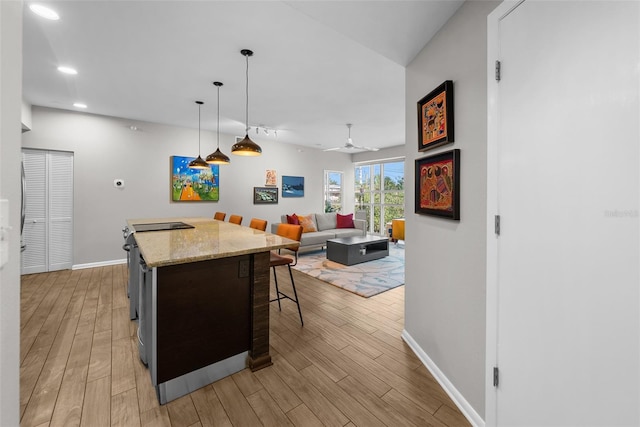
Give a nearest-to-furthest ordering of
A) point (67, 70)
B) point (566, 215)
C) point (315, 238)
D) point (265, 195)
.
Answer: point (566, 215) < point (67, 70) < point (315, 238) < point (265, 195)

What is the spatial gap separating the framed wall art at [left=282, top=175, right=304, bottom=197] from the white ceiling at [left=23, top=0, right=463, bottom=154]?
2.35 metres

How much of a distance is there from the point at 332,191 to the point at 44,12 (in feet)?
22.1

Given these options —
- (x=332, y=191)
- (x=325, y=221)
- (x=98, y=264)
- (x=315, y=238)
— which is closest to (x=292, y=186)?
(x=325, y=221)

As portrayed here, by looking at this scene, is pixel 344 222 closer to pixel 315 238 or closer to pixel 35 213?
pixel 315 238

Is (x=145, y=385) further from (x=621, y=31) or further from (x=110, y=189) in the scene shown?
(x=110, y=189)

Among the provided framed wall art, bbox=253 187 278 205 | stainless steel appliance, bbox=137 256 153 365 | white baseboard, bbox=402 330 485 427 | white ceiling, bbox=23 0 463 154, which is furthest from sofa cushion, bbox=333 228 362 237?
stainless steel appliance, bbox=137 256 153 365

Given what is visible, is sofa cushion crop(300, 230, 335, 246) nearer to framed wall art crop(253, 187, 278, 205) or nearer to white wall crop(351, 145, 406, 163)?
framed wall art crop(253, 187, 278, 205)

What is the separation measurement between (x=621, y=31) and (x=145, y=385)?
292 cm

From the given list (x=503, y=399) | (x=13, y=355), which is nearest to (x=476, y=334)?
(x=503, y=399)

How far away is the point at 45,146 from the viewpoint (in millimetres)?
4223

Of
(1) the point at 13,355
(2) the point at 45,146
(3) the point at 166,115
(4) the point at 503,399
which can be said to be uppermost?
(3) the point at 166,115

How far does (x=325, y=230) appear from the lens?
6.71m

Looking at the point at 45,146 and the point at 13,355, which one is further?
the point at 45,146

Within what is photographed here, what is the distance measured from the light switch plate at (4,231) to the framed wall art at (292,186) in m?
6.45
